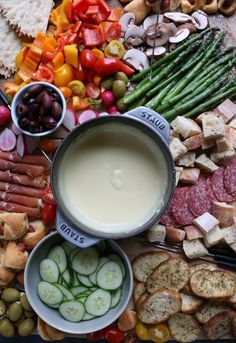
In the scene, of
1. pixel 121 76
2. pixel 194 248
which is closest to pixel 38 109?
pixel 121 76

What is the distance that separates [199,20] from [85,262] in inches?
45.6

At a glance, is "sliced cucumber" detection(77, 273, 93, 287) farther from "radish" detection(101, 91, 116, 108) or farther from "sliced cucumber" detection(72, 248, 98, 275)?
"radish" detection(101, 91, 116, 108)

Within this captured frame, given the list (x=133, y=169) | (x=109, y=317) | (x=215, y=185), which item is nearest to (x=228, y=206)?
(x=215, y=185)

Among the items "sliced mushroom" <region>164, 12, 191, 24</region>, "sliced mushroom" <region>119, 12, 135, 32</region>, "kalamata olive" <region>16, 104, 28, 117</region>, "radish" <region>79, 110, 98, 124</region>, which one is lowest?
"radish" <region>79, 110, 98, 124</region>

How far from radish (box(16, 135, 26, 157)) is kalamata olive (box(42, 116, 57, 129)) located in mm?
167

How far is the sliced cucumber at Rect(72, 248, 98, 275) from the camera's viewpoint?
253 cm

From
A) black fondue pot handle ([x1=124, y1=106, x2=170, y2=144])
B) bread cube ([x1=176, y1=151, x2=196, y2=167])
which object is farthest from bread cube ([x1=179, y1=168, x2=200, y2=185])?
black fondue pot handle ([x1=124, y1=106, x2=170, y2=144])

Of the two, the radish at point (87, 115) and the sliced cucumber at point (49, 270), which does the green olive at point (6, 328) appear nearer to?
the sliced cucumber at point (49, 270)

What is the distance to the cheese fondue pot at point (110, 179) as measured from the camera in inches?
93.7

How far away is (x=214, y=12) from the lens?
2697 millimetres

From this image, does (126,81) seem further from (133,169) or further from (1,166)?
(1,166)

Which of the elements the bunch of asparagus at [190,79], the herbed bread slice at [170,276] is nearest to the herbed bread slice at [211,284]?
the herbed bread slice at [170,276]

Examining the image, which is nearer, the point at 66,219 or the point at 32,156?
the point at 66,219

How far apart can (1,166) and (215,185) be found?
923 millimetres
